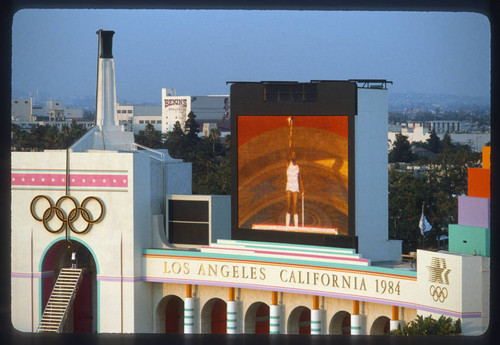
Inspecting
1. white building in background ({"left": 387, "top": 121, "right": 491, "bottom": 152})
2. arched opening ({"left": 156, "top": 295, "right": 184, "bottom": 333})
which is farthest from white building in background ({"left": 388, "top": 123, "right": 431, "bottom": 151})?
arched opening ({"left": 156, "top": 295, "right": 184, "bottom": 333})

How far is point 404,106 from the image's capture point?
69.9 meters

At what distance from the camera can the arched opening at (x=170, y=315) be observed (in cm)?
2727

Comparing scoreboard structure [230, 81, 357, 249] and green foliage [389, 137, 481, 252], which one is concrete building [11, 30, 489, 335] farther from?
green foliage [389, 137, 481, 252]

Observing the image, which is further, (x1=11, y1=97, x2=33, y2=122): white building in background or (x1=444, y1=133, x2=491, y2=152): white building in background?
(x1=11, y1=97, x2=33, y2=122): white building in background

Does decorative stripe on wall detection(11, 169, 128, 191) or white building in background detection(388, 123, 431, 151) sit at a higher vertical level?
white building in background detection(388, 123, 431, 151)

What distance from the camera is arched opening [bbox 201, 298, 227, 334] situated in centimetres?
2656

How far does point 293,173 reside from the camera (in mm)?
24234

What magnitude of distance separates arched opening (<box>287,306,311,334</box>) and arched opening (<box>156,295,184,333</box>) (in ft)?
11.8

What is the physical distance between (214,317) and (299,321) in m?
2.55

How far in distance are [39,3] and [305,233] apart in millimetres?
12763

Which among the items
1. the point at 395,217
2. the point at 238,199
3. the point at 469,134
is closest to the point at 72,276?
the point at 238,199

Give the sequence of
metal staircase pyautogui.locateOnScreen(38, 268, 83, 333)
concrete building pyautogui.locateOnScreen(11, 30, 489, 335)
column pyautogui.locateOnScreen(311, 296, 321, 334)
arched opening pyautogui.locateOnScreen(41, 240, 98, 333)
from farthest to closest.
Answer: arched opening pyautogui.locateOnScreen(41, 240, 98, 333), metal staircase pyautogui.locateOnScreen(38, 268, 83, 333), column pyautogui.locateOnScreen(311, 296, 321, 334), concrete building pyautogui.locateOnScreen(11, 30, 489, 335)

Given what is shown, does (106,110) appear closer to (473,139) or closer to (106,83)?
(106,83)

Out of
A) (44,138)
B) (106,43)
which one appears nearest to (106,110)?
(106,43)
